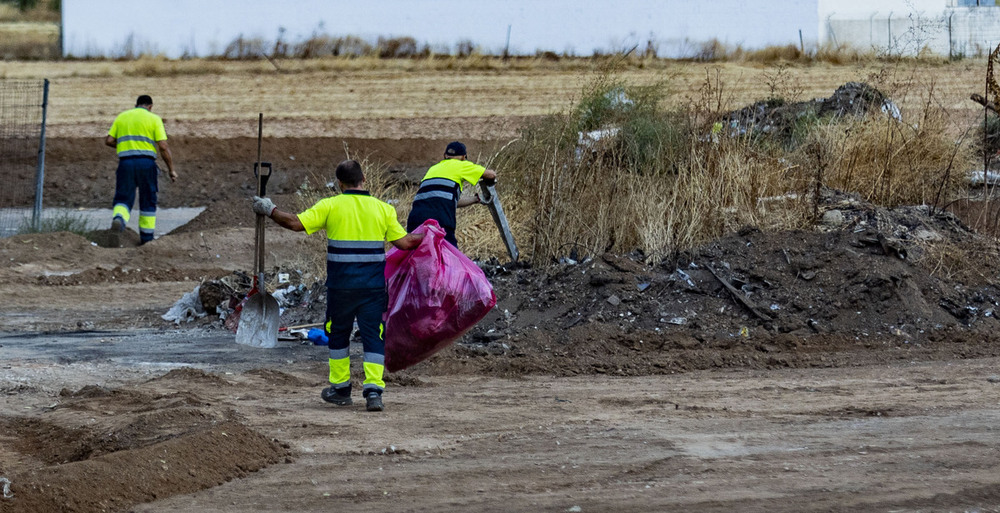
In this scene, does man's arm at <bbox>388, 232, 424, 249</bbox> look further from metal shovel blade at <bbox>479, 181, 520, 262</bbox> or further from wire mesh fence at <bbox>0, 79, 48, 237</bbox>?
wire mesh fence at <bbox>0, 79, 48, 237</bbox>

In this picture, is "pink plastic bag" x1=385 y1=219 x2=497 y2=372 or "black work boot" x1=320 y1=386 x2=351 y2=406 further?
"pink plastic bag" x1=385 y1=219 x2=497 y2=372

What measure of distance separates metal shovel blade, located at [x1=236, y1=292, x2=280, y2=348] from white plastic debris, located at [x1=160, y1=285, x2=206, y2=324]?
10.3 ft

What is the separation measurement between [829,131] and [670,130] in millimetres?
2412

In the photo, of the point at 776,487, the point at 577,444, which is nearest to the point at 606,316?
the point at 577,444

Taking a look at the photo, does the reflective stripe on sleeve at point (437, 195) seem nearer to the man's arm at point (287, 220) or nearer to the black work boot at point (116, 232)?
the man's arm at point (287, 220)

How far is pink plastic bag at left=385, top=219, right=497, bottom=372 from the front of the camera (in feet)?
24.2

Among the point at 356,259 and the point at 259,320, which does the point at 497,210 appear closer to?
the point at 259,320

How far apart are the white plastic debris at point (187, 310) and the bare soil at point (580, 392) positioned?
6.7 inches

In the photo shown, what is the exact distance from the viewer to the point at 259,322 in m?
7.74

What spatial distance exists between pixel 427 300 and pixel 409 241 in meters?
0.51

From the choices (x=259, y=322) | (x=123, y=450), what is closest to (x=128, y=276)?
(x=259, y=322)

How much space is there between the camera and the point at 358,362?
8.81 meters

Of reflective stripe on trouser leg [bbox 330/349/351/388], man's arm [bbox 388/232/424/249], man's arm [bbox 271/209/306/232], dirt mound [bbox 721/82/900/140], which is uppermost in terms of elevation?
dirt mound [bbox 721/82/900/140]

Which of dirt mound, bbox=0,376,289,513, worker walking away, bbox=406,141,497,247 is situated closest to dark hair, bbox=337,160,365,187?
dirt mound, bbox=0,376,289,513
